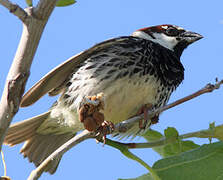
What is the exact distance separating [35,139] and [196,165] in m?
1.89

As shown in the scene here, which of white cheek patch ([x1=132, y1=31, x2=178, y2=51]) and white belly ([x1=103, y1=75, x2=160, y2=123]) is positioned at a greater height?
white cheek patch ([x1=132, y1=31, x2=178, y2=51])

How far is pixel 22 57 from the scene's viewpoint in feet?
5.27

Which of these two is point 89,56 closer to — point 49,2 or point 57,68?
point 57,68

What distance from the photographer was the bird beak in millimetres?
3792

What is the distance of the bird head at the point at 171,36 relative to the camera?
3.88 metres

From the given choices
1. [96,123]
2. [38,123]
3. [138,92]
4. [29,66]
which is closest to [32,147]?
[38,123]

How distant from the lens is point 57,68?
10.6ft

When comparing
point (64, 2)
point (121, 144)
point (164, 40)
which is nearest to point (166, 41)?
point (164, 40)

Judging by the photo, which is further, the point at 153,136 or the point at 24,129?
the point at 24,129

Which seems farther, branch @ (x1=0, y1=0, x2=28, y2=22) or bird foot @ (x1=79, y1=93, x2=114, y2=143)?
bird foot @ (x1=79, y1=93, x2=114, y2=143)

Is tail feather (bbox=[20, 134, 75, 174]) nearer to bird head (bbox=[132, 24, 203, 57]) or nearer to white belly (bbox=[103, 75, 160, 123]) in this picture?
white belly (bbox=[103, 75, 160, 123])

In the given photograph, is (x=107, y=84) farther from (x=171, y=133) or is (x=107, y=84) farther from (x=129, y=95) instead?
(x=171, y=133)

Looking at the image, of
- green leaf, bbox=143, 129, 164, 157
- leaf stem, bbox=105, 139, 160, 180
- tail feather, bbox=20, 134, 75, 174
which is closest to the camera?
leaf stem, bbox=105, 139, 160, 180

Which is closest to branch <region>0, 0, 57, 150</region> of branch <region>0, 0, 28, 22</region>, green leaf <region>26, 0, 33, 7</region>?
branch <region>0, 0, 28, 22</region>
